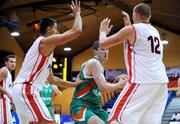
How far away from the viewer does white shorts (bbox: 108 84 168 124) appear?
537 cm

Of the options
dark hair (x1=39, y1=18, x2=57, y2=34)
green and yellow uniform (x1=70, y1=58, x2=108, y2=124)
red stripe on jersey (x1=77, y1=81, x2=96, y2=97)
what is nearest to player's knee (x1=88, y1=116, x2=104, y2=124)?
green and yellow uniform (x1=70, y1=58, x2=108, y2=124)

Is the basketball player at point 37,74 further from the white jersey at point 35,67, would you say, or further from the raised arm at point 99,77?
the raised arm at point 99,77

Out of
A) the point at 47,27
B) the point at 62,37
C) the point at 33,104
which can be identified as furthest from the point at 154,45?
the point at 33,104

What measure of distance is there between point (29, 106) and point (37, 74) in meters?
0.44

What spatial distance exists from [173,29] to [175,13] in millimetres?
5587

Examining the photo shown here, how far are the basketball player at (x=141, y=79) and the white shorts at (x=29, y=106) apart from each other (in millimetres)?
898

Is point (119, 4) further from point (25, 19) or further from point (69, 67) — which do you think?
point (69, 67)

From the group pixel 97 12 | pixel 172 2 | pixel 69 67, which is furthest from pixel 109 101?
pixel 172 2

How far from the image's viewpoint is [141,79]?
5.43 metres

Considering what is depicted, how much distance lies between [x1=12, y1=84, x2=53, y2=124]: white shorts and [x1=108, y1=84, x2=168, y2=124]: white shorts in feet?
2.95

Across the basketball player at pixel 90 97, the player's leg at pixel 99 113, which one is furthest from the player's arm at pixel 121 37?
the player's leg at pixel 99 113

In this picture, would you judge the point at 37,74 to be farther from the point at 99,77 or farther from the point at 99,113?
the point at 99,113

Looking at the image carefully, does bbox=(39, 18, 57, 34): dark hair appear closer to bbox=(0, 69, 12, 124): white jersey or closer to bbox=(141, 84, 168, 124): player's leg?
bbox=(141, 84, 168, 124): player's leg

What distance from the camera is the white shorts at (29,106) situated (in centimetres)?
578
